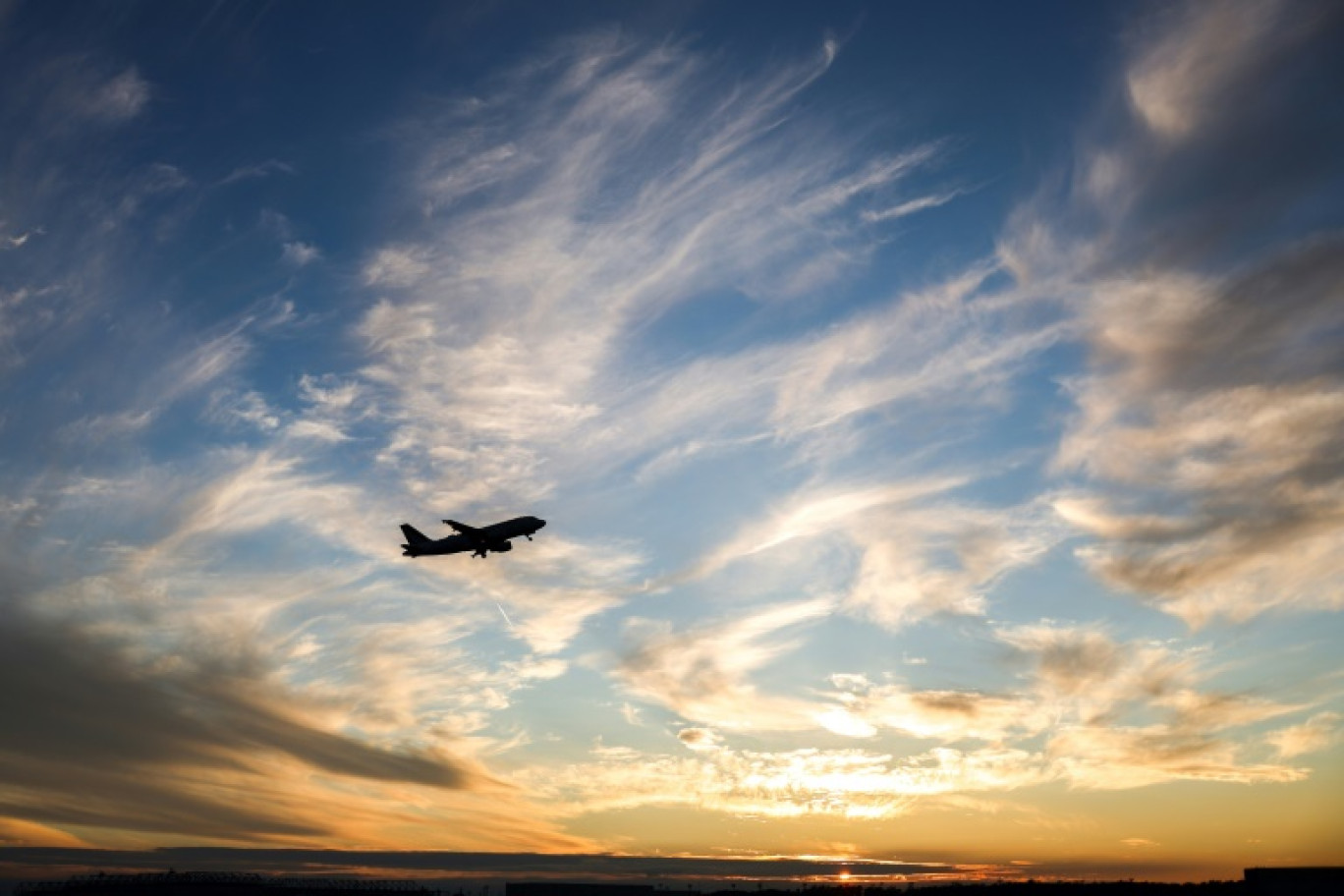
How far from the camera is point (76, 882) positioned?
19475 centimetres

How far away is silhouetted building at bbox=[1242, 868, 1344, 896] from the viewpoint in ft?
381

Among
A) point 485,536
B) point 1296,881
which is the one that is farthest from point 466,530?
point 1296,881

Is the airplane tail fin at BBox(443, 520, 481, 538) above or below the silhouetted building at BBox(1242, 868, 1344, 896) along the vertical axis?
above

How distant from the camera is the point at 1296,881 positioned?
389ft

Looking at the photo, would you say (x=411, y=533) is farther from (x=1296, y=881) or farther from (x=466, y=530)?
(x=1296, y=881)

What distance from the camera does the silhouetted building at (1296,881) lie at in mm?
116062

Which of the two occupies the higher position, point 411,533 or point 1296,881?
point 411,533

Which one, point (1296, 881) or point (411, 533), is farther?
point (411, 533)

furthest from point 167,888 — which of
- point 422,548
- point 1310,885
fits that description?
point 1310,885

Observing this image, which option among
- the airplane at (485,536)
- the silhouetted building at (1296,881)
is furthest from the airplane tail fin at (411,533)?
the silhouetted building at (1296,881)

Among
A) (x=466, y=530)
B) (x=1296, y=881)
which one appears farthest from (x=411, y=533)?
(x=1296, y=881)

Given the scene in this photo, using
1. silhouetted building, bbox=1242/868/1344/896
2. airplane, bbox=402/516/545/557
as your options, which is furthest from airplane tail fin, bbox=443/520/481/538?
silhouetted building, bbox=1242/868/1344/896

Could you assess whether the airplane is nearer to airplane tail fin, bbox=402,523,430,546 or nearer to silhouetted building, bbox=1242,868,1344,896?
airplane tail fin, bbox=402,523,430,546

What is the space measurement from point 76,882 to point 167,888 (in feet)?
74.6
